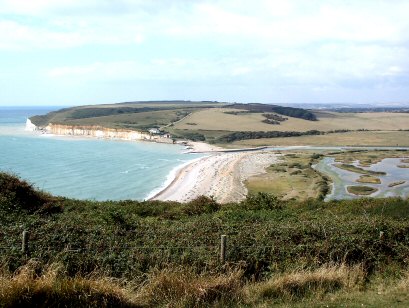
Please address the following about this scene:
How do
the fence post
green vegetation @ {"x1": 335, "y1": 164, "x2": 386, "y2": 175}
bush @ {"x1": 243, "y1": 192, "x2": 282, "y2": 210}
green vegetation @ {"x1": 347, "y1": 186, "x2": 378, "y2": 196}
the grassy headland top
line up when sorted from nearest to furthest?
the fence post, bush @ {"x1": 243, "y1": 192, "x2": 282, "y2": 210}, green vegetation @ {"x1": 347, "y1": 186, "x2": 378, "y2": 196}, green vegetation @ {"x1": 335, "y1": 164, "x2": 386, "y2": 175}, the grassy headland top

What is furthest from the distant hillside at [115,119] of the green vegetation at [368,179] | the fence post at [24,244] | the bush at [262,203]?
the fence post at [24,244]

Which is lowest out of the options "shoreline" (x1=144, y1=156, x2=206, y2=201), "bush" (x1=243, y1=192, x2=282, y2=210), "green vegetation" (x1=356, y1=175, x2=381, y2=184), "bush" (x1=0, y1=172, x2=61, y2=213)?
"shoreline" (x1=144, y1=156, x2=206, y2=201)

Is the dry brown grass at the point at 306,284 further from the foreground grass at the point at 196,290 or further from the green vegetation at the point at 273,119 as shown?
the green vegetation at the point at 273,119

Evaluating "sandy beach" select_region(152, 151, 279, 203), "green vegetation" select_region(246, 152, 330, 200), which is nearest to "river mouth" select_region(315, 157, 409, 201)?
"green vegetation" select_region(246, 152, 330, 200)

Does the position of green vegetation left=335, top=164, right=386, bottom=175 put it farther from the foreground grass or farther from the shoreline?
the foreground grass

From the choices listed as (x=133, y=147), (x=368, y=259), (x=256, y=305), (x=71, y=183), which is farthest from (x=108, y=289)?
(x=133, y=147)

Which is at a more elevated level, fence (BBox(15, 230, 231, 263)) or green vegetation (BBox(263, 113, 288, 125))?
green vegetation (BBox(263, 113, 288, 125))

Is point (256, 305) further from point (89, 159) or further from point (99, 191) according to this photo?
point (89, 159)
